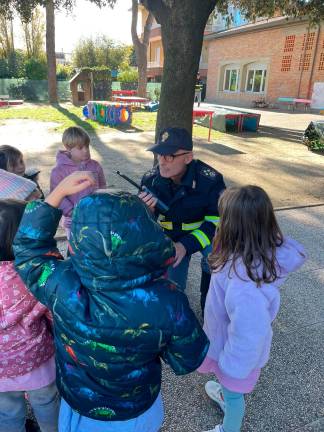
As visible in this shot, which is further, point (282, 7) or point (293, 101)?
point (293, 101)

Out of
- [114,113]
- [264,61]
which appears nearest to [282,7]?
[114,113]

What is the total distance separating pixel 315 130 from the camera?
1080cm

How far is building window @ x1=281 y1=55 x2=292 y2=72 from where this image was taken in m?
24.5

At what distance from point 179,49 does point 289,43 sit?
23.4 metres

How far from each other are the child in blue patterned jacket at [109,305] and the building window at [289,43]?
88.9 ft

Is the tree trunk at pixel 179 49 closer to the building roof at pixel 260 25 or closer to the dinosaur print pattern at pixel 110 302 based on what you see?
the dinosaur print pattern at pixel 110 302

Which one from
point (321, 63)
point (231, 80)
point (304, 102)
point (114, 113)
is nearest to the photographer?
point (114, 113)

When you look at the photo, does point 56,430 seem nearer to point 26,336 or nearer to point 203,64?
point 26,336

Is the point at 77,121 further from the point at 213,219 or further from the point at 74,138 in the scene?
the point at 213,219

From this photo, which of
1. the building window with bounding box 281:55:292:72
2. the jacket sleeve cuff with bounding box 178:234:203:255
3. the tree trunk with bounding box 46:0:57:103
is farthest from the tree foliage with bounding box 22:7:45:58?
the jacket sleeve cuff with bounding box 178:234:203:255

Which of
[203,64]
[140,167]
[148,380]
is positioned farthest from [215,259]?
[203,64]

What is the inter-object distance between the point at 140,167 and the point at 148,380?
6.82 metres

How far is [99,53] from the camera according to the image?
3872cm

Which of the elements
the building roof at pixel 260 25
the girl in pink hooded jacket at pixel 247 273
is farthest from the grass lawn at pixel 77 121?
the building roof at pixel 260 25
